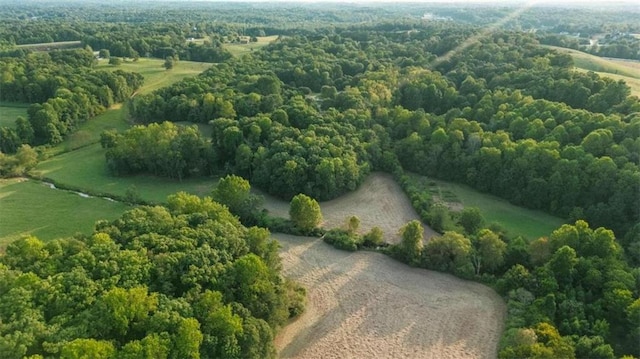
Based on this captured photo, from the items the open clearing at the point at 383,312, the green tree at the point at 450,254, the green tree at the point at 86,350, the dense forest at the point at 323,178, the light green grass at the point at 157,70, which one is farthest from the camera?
the light green grass at the point at 157,70

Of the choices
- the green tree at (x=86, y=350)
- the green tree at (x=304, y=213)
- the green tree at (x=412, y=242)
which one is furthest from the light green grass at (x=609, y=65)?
the green tree at (x=86, y=350)

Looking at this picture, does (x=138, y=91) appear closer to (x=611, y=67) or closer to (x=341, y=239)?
(x=341, y=239)

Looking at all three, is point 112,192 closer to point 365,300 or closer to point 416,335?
point 365,300

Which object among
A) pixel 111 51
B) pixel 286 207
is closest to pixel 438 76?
pixel 286 207

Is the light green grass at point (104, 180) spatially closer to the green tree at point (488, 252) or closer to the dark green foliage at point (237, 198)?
the dark green foliage at point (237, 198)

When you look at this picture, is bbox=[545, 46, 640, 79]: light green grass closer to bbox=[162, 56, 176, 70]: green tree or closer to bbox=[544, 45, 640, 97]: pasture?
bbox=[544, 45, 640, 97]: pasture

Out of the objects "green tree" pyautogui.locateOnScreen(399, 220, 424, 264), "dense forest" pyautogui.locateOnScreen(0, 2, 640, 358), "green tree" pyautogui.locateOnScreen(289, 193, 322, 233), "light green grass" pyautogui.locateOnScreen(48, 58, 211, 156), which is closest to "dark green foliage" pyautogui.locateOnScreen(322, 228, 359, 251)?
"dense forest" pyautogui.locateOnScreen(0, 2, 640, 358)
